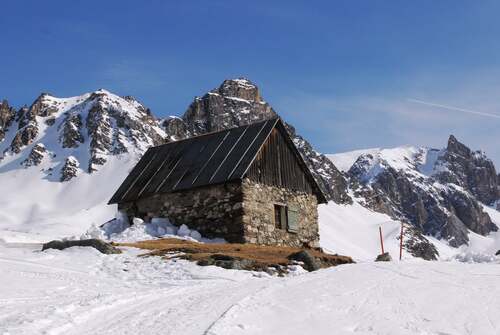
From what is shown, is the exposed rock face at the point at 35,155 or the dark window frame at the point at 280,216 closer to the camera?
the dark window frame at the point at 280,216

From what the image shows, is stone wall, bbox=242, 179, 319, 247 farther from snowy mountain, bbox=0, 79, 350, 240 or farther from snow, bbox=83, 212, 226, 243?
snowy mountain, bbox=0, 79, 350, 240

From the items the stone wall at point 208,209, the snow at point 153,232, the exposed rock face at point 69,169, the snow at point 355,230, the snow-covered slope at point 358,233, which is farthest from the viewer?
the exposed rock face at point 69,169

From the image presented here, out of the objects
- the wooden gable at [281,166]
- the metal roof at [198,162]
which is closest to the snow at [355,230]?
the metal roof at [198,162]

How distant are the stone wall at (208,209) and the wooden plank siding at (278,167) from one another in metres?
1.21

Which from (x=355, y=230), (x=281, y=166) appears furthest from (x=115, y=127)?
(x=281, y=166)

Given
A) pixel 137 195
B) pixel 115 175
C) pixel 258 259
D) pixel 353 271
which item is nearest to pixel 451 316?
pixel 353 271

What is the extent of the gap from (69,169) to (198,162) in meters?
125

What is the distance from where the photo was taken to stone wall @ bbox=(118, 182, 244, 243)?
26625 millimetres

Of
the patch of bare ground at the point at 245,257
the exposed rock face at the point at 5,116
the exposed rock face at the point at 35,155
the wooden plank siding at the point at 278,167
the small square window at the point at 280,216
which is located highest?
the exposed rock face at the point at 5,116

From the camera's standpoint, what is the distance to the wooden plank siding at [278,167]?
28312 mm

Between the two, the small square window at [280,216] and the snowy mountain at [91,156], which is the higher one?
the snowy mountain at [91,156]

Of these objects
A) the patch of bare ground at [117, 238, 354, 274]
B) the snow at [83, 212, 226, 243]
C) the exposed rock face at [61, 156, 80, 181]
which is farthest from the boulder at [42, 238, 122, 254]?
the exposed rock face at [61, 156, 80, 181]

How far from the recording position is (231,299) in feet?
40.0

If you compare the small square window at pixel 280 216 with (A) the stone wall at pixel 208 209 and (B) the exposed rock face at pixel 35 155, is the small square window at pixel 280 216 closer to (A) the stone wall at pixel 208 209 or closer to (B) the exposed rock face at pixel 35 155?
(A) the stone wall at pixel 208 209
